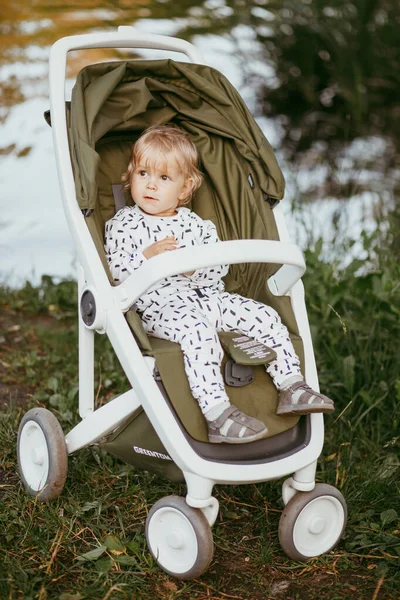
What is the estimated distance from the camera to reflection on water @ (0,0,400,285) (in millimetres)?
5516

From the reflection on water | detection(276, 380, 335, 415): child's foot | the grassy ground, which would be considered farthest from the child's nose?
the reflection on water

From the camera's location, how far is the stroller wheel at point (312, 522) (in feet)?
7.65

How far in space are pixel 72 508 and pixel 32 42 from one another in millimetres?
4299

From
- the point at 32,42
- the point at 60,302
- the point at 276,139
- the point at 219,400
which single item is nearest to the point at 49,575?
the point at 219,400

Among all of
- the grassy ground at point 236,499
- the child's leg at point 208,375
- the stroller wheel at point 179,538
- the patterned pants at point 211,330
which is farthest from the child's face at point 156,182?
the stroller wheel at point 179,538

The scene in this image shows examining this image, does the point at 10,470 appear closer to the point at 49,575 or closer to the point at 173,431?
the point at 49,575

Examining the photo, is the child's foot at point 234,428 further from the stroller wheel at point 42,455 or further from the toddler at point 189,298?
the stroller wheel at point 42,455

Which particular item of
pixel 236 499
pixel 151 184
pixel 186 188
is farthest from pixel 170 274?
pixel 236 499

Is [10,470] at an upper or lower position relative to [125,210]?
lower

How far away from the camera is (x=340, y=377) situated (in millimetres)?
3299

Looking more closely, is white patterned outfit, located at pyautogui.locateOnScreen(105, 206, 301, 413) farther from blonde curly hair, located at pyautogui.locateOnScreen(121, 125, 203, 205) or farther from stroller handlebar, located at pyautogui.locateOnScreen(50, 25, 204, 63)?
stroller handlebar, located at pyautogui.locateOnScreen(50, 25, 204, 63)

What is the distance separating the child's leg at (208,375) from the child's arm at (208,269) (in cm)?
27

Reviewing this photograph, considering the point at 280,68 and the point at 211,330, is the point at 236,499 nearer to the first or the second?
the point at 211,330

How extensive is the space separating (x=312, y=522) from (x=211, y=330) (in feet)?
2.17
